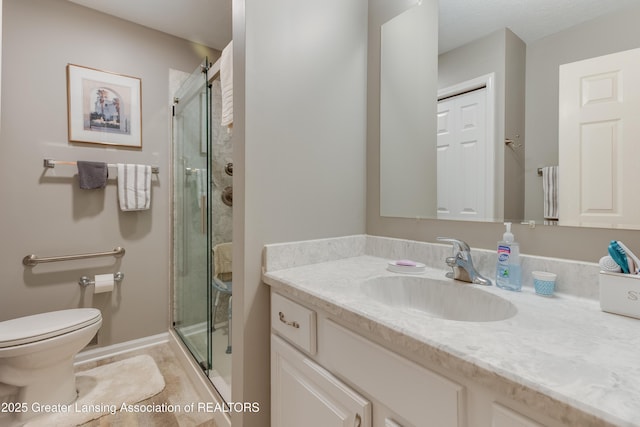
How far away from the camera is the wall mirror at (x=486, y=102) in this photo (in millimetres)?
806

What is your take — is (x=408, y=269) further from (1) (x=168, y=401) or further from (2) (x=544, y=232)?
(1) (x=168, y=401)

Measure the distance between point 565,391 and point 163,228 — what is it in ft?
8.07

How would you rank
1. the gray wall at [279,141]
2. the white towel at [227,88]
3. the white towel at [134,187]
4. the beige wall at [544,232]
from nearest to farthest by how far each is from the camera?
the beige wall at [544,232], the gray wall at [279,141], the white towel at [227,88], the white towel at [134,187]

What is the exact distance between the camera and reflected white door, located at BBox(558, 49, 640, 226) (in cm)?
74

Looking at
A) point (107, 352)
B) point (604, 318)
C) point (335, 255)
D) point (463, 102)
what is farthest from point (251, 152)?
point (107, 352)

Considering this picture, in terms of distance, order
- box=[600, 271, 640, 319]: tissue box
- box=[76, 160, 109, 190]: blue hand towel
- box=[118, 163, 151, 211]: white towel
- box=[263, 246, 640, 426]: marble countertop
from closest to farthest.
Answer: box=[263, 246, 640, 426]: marble countertop, box=[600, 271, 640, 319]: tissue box, box=[76, 160, 109, 190]: blue hand towel, box=[118, 163, 151, 211]: white towel

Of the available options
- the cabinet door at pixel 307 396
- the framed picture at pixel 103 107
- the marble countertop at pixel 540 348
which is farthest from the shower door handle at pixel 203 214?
the marble countertop at pixel 540 348

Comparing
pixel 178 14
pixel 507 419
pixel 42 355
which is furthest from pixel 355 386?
pixel 178 14

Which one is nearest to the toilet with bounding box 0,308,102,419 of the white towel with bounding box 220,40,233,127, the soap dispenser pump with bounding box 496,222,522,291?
the white towel with bounding box 220,40,233,127

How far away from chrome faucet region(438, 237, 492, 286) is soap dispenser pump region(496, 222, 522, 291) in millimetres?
52

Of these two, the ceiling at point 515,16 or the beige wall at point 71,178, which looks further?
the beige wall at point 71,178

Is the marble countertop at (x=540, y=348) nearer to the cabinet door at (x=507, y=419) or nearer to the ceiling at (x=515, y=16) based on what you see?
the cabinet door at (x=507, y=419)

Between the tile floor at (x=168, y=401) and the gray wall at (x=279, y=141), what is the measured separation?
20.2 inches

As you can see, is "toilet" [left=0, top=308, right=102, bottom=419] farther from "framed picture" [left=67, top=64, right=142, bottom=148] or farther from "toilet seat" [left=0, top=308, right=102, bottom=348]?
"framed picture" [left=67, top=64, right=142, bottom=148]
